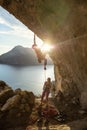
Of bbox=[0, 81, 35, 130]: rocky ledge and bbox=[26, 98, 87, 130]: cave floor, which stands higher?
bbox=[0, 81, 35, 130]: rocky ledge

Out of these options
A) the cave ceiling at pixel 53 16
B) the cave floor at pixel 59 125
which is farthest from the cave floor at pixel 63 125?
the cave ceiling at pixel 53 16

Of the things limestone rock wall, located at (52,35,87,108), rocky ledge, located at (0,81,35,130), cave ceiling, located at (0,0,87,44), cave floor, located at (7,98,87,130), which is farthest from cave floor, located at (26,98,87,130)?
cave ceiling, located at (0,0,87,44)

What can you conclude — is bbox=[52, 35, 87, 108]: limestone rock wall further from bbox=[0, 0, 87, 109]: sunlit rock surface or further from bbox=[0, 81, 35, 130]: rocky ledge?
bbox=[0, 81, 35, 130]: rocky ledge

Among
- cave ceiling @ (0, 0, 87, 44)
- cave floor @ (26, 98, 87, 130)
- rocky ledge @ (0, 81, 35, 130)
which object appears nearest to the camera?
cave floor @ (26, 98, 87, 130)

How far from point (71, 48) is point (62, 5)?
4155 millimetres

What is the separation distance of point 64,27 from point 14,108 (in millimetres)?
8023

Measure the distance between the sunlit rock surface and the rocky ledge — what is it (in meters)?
5.24

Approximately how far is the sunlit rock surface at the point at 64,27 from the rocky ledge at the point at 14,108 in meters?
5.24

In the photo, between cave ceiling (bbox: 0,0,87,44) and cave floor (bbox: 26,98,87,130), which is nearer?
cave floor (bbox: 26,98,87,130)

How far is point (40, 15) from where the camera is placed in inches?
783

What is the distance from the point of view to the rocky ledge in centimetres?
1666

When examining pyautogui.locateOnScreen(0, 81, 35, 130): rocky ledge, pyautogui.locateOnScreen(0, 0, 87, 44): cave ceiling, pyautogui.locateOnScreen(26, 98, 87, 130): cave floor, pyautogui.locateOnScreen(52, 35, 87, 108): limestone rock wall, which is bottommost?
pyautogui.locateOnScreen(26, 98, 87, 130): cave floor

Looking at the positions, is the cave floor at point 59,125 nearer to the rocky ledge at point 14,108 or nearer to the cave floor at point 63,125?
the cave floor at point 63,125

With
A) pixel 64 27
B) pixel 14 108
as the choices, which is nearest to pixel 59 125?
pixel 14 108
